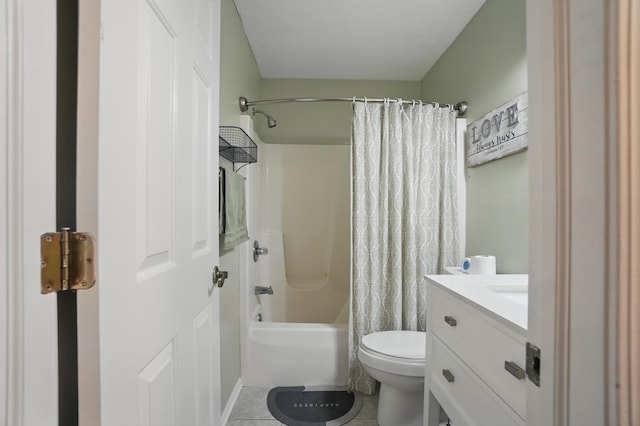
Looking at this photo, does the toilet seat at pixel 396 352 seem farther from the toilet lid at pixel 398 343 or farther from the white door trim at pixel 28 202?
the white door trim at pixel 28 202

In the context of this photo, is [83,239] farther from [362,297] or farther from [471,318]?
[362,297]

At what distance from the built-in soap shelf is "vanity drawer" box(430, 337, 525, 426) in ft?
4.20

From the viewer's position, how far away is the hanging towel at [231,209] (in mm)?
1315

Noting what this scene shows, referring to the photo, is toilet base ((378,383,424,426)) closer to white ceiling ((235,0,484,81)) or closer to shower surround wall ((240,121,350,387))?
shower surround wall ((240,121,350,387))

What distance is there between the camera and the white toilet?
142 cm

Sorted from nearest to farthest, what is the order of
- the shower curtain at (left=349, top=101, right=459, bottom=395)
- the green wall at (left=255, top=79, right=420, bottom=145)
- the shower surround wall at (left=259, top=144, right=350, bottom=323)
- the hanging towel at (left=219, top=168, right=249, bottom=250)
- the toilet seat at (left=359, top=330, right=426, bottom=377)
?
the hanging towel at (left=219, top=168, right=249, bottom=250) → the toilet seat at (left=359, top=330, right=426, bottom=377) → the shower curtain at (left=349, top=101, right=459, bottom=395) → the green wall at (left=255, top=79, right=420, bottom=145) → the shower surround wall at (left=259, top=144, right=350, bottom=323)

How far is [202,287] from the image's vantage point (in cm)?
93

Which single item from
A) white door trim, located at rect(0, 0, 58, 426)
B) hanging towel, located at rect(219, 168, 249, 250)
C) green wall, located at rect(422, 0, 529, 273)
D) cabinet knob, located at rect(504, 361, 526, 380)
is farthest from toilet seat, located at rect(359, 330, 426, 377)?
white door trim, located at rect(0, 0, 58, 426)

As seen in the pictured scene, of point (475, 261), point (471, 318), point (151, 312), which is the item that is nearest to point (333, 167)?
point (475, 261)

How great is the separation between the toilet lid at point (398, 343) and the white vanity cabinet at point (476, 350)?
207 mm

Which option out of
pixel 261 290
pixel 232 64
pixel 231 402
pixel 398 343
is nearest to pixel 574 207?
pixel 398 343

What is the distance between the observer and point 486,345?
0.87 meters

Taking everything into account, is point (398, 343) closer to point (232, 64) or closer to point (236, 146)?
point (236, 146)

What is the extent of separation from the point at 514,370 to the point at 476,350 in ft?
0.63
